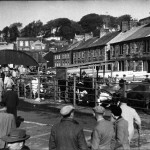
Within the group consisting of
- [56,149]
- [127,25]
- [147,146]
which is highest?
[127,25]

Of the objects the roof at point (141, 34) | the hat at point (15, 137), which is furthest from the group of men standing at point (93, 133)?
the roof at point (141, 34)

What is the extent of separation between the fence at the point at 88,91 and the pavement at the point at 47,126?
42 cm

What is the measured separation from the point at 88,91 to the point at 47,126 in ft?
16.6

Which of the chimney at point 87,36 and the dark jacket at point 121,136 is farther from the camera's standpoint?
the chimney at point 87,36

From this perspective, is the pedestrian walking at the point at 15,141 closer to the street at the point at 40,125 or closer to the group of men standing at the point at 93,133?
the group of men standing at the point at 93,133

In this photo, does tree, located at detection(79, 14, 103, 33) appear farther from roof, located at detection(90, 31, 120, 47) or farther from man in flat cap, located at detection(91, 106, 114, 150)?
man in flat cap, located at detection(91, 106, 114, 150)

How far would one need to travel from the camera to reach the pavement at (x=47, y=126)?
907cm

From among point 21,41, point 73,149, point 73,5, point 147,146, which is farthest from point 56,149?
point 21,41

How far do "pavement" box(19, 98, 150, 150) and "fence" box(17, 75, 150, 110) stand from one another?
0.42 meters

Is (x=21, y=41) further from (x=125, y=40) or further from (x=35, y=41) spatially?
(x=125, y=40)

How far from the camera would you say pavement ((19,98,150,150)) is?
9.07 meters

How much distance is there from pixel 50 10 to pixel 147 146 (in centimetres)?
513

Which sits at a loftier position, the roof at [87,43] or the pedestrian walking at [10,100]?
the roof at [87,43]

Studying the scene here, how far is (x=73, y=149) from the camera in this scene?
5.25 meters
